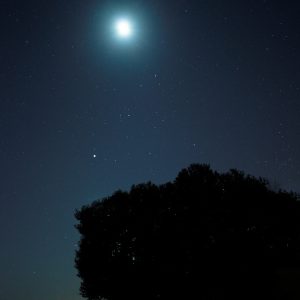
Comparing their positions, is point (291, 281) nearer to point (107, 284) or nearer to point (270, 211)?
point (270, 211)

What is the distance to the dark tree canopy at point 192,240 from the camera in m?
31.1

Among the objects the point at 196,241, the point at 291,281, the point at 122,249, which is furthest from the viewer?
the point at 122,249

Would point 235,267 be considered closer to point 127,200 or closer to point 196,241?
point 196,241

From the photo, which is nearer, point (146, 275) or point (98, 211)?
point (146, 275)

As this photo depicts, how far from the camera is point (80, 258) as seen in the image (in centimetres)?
3556

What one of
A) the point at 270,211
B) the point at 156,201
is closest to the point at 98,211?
the point at 156,201

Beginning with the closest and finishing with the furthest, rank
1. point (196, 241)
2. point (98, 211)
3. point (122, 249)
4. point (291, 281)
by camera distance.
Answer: point (291, 281) < point (196, 241) < point (122, 249) < point (98, 211)

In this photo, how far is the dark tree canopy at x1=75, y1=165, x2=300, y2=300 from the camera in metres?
31.1

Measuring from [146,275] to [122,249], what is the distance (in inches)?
127

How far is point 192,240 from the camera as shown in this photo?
105 ft

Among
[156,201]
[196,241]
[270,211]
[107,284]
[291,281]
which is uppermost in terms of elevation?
[156,201]

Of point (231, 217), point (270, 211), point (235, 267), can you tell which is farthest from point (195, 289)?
point (270, 211)

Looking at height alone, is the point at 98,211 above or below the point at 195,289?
above

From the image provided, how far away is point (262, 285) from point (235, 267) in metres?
2.45
